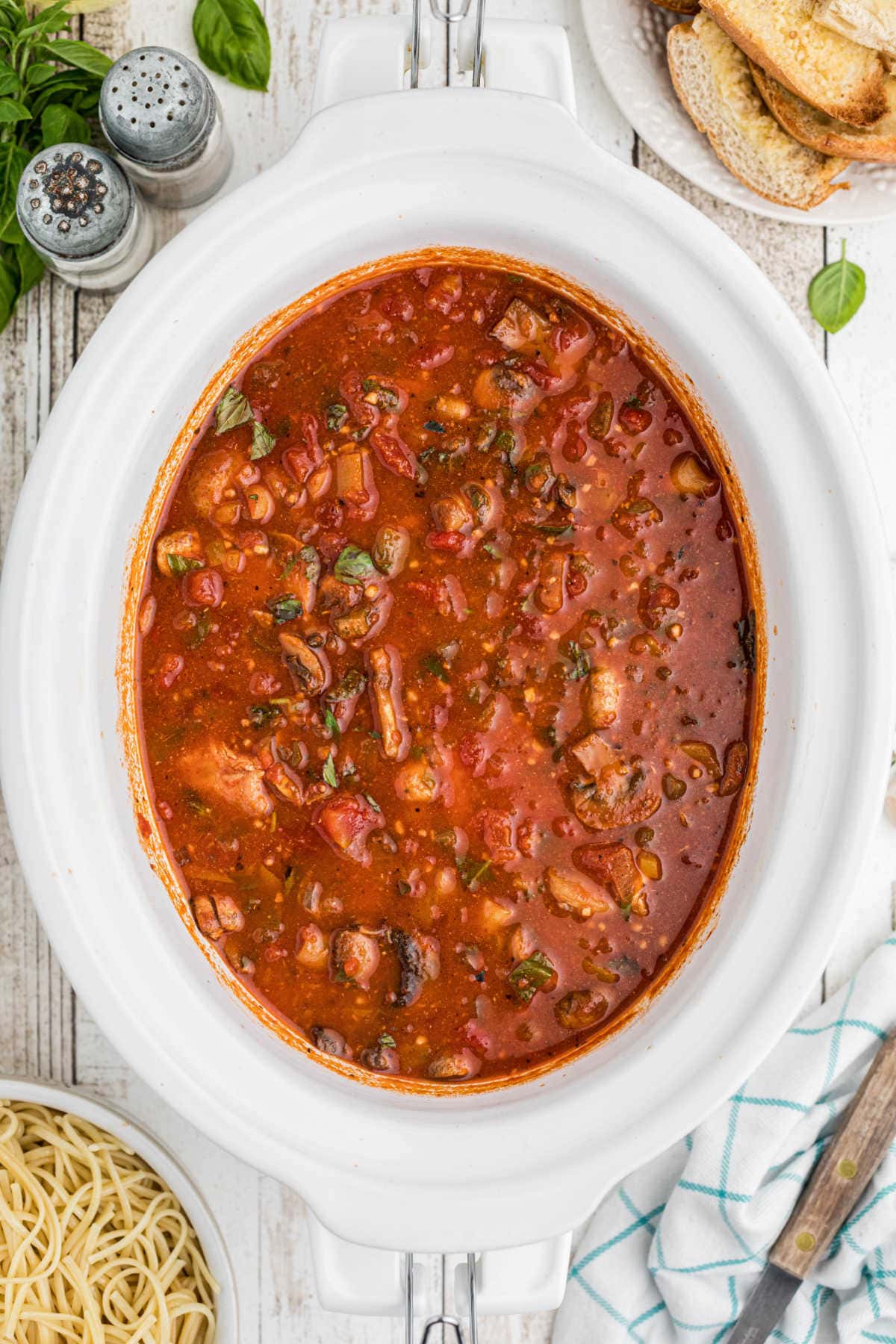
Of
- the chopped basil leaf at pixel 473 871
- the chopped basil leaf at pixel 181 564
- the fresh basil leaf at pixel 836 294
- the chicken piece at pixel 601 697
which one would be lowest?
the chopped basil leaf at pixel 473 871

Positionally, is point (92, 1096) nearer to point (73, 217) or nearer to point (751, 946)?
point (751, 946)

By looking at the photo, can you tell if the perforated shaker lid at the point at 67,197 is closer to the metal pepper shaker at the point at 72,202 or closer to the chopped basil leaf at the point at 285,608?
the metal pepper shaker at the point at 72,202

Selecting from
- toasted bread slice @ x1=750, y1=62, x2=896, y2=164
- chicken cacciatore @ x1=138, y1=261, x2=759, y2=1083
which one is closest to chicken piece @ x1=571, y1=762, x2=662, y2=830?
chicken cacciatore @ x1=138, y1=261, x2=759, y2=1083

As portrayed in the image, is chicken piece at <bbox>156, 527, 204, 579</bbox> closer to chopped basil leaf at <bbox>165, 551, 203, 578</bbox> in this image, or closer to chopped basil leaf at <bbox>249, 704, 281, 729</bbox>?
chopped basil leaf at <bbox>165, 551, 203, 578</bbox>

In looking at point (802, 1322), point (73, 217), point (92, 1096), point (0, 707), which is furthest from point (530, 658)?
point (802, 1322)

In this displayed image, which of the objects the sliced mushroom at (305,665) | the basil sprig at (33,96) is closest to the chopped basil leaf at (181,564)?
the sliced mushroom at (305,665)

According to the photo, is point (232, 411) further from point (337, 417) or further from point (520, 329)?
point (520, 329)
